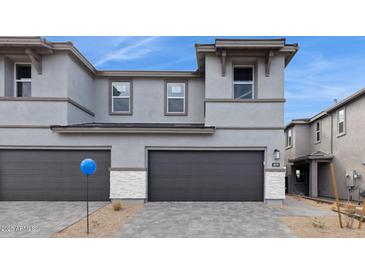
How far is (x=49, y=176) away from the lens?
400 inches

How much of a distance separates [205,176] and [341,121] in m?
10.4

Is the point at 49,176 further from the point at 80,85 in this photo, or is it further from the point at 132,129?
the point at 80,85

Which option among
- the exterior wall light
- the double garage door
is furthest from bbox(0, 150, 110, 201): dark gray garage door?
the exterior wall light

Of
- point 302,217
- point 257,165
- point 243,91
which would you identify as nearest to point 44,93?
point 243,91

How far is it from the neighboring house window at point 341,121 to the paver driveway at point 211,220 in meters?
7.95

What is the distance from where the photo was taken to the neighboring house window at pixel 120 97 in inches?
501

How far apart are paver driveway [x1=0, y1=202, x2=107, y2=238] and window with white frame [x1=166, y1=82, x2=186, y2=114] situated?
18.8 ft

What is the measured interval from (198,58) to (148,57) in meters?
4.07

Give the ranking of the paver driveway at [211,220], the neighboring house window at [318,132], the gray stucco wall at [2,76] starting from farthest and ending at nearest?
the neighboring house window at [318,132], the gray stucco wall at [2,76], the paver driveway at [211,220]

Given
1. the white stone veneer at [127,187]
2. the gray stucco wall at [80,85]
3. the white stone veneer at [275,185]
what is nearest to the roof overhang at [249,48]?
the white stone veneer at [275,185]

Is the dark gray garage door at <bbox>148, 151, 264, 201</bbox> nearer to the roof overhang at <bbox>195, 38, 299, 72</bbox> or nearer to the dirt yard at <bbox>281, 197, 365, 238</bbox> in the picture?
the dirt yard at <bbox>281, 197, 365, 238</bbox>

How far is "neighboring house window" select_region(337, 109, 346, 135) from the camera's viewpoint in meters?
14.4

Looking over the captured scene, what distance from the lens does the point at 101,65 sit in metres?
12.8

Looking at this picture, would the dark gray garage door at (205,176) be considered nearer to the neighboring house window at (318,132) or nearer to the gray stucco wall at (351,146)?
the gray stucco wall at (351,146)
